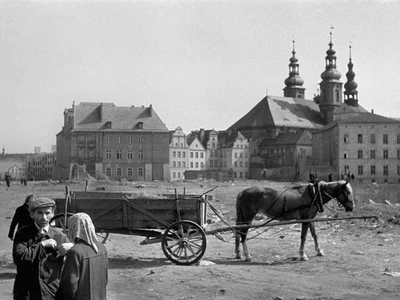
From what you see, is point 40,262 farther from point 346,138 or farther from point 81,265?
point 346,138

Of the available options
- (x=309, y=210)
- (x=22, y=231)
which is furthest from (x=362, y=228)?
(x=22, y=231)

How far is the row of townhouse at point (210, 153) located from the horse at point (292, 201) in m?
83.3

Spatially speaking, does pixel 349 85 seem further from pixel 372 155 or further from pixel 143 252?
pixel 143 252

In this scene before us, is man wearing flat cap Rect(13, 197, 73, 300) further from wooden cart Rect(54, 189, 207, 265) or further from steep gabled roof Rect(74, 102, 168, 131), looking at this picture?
steep gabled roof Rect(74, 102, 168, 131)

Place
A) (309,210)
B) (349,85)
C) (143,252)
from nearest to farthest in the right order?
(309,210)
(143,252)
(349,85)

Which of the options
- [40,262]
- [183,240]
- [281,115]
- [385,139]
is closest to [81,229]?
[40,262]

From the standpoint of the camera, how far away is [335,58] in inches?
4230

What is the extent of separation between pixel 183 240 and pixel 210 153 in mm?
93090

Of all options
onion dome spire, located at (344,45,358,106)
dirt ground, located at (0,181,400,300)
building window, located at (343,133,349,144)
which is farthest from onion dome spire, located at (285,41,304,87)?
dirt ground, located at (0,181,400,300)

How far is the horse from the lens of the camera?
1148 centimetres

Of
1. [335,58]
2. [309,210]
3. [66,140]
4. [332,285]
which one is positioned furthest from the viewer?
[335,58]

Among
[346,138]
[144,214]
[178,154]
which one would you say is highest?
[346,138]

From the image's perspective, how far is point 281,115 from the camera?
358ft

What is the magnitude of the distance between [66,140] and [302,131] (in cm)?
4504
